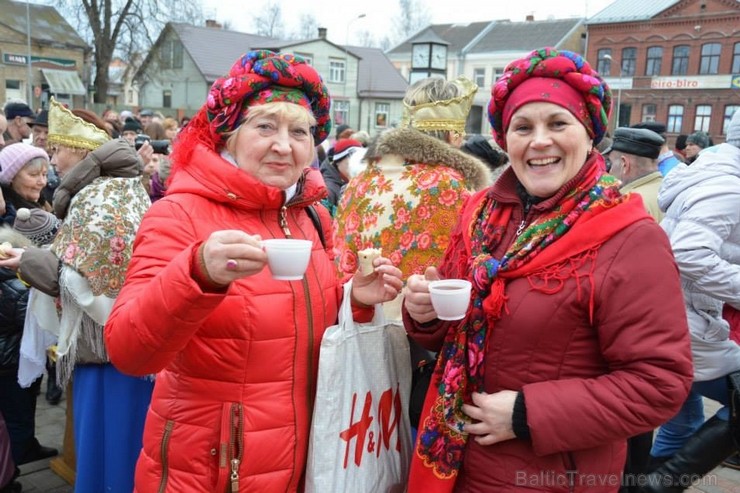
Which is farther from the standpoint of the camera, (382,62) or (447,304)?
(382,62)

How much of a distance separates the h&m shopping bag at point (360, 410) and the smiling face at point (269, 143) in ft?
1.49

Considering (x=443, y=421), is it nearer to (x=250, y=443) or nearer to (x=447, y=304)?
(x=447, y=304)

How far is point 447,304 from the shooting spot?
1.77 metres

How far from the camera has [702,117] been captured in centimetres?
4216

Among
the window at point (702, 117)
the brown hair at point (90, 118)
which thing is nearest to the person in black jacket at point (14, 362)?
the brown hair at point (90, 118)

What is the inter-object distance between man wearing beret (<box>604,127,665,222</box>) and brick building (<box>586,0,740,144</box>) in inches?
1595

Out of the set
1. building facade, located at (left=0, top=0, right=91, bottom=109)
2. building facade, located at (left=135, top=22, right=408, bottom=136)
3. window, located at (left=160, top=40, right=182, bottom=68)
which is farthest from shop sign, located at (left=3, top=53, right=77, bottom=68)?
window, located at (left=160, top=40, right=182, bottom=68)

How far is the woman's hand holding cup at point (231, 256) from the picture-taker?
1.50 meters

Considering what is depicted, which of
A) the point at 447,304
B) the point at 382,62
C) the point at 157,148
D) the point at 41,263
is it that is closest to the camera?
the point at 447,304

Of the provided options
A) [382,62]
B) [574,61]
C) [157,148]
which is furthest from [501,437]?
[382,62]

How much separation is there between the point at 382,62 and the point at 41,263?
50.0 m

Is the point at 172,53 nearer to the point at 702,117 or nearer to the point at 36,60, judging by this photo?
the point at 36,60

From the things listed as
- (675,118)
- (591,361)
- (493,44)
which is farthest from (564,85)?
(493,44)

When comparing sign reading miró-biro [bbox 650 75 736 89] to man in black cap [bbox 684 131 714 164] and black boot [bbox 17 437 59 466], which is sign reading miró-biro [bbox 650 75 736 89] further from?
black boot [bbox 17 437 59 466]
